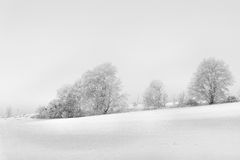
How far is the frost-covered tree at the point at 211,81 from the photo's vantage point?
43.8 m

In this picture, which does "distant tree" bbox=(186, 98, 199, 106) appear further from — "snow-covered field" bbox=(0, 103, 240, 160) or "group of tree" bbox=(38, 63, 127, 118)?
"snow-covered field" bbox=(0, 103, 240, 160)

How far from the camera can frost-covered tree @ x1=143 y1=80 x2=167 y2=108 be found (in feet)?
198

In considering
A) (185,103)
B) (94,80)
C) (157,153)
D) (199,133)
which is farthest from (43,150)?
(185,103)

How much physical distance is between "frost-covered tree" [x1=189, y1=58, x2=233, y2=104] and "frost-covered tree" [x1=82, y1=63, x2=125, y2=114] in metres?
14.5

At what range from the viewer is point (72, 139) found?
16953 millimetres

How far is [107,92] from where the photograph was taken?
42.4 m

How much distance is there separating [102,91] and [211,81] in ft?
66.5

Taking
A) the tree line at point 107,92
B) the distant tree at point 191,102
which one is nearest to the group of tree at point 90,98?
the tree line at point 107,92

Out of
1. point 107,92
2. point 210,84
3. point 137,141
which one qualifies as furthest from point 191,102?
point 137,141

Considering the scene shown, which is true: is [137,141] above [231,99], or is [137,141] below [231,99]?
below

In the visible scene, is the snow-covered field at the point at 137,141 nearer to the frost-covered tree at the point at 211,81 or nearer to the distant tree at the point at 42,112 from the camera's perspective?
the distant tree at the point at 42,112

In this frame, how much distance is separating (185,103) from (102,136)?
109 ft

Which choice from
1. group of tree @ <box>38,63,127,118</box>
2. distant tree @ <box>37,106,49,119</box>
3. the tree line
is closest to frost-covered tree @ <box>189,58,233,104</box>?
the tree line

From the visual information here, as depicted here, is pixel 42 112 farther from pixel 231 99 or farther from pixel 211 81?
pixel 231 99
